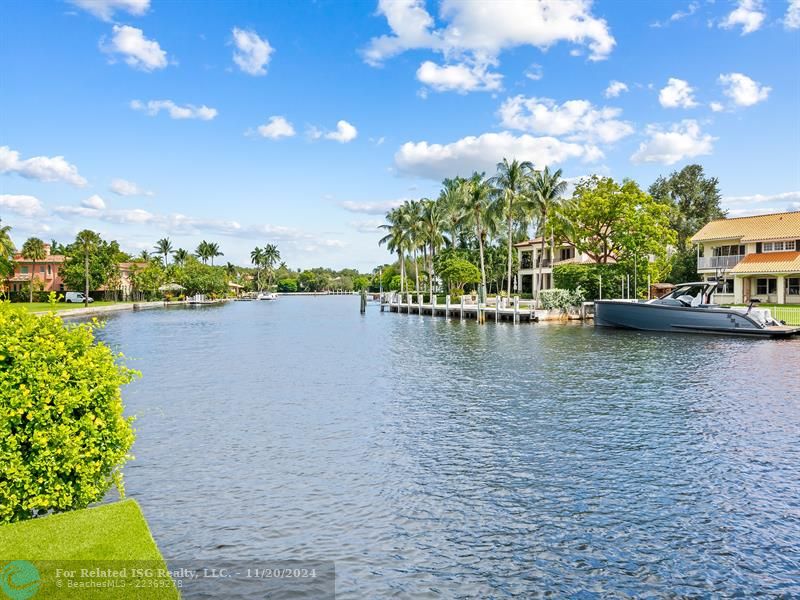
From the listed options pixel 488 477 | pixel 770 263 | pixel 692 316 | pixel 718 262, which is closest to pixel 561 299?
pixel 692 316

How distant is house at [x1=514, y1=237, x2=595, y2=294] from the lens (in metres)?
73.9

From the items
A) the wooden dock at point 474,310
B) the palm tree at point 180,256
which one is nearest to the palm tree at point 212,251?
the palm tree at point 180,256

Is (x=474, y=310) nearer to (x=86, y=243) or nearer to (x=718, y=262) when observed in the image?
(x=718, y=262)

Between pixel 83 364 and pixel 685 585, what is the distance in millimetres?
7386

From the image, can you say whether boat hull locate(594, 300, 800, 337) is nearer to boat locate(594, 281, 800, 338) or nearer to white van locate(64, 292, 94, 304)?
boat locate(594, 281, 800, 338)

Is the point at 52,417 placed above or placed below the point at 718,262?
below

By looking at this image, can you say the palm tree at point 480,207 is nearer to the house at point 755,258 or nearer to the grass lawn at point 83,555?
the house at point 755,258

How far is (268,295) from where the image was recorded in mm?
150375

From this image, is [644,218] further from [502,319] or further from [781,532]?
[781,532]

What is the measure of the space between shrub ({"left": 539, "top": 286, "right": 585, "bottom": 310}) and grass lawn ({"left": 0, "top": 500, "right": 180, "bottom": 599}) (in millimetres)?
51215

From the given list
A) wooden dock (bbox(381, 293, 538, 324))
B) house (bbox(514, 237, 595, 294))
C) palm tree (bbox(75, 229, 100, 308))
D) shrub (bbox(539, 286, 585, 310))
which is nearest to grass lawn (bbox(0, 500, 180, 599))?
wooden dock (bbox(381, 293, 538, 324))

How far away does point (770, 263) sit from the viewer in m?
50.7

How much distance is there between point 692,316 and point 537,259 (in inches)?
1551

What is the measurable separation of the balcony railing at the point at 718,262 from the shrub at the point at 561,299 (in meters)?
13.4
